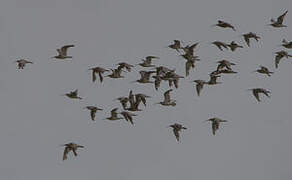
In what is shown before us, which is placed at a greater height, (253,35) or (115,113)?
(253,35)

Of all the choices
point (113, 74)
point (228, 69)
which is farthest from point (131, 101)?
point (228, 69)

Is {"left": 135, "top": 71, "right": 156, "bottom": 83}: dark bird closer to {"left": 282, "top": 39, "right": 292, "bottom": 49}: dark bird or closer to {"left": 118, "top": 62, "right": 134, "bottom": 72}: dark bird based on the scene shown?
{"left": 118, "top": 62, "right": 134, "bottom": 72}: dark bird

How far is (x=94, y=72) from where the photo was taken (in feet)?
237

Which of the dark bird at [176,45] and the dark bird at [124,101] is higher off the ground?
the dark bird at [176,45]

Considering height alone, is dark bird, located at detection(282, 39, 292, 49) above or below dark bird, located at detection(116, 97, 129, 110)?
above

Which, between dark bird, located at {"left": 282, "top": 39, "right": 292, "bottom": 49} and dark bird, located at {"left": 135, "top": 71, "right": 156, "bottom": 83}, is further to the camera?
dark bird, located at {"left": 135, "top": 71, "right": 156, "bottom": 83}

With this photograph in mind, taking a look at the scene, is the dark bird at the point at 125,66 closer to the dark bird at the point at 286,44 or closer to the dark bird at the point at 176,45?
the dark bird at the point at 176,45

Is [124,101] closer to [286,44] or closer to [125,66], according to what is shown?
[125,66]

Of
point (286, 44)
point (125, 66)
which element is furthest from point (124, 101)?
point (286, 44)

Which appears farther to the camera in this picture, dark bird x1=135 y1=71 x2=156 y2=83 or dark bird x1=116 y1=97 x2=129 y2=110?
dark bird x1=135 y1=71 x2=156 y2=83

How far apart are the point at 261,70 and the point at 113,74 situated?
1088cm

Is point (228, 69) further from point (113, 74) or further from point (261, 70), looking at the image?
point (113, 74)

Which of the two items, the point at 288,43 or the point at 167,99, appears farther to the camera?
the point at 167,99

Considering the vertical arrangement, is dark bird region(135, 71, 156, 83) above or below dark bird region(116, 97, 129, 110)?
above
